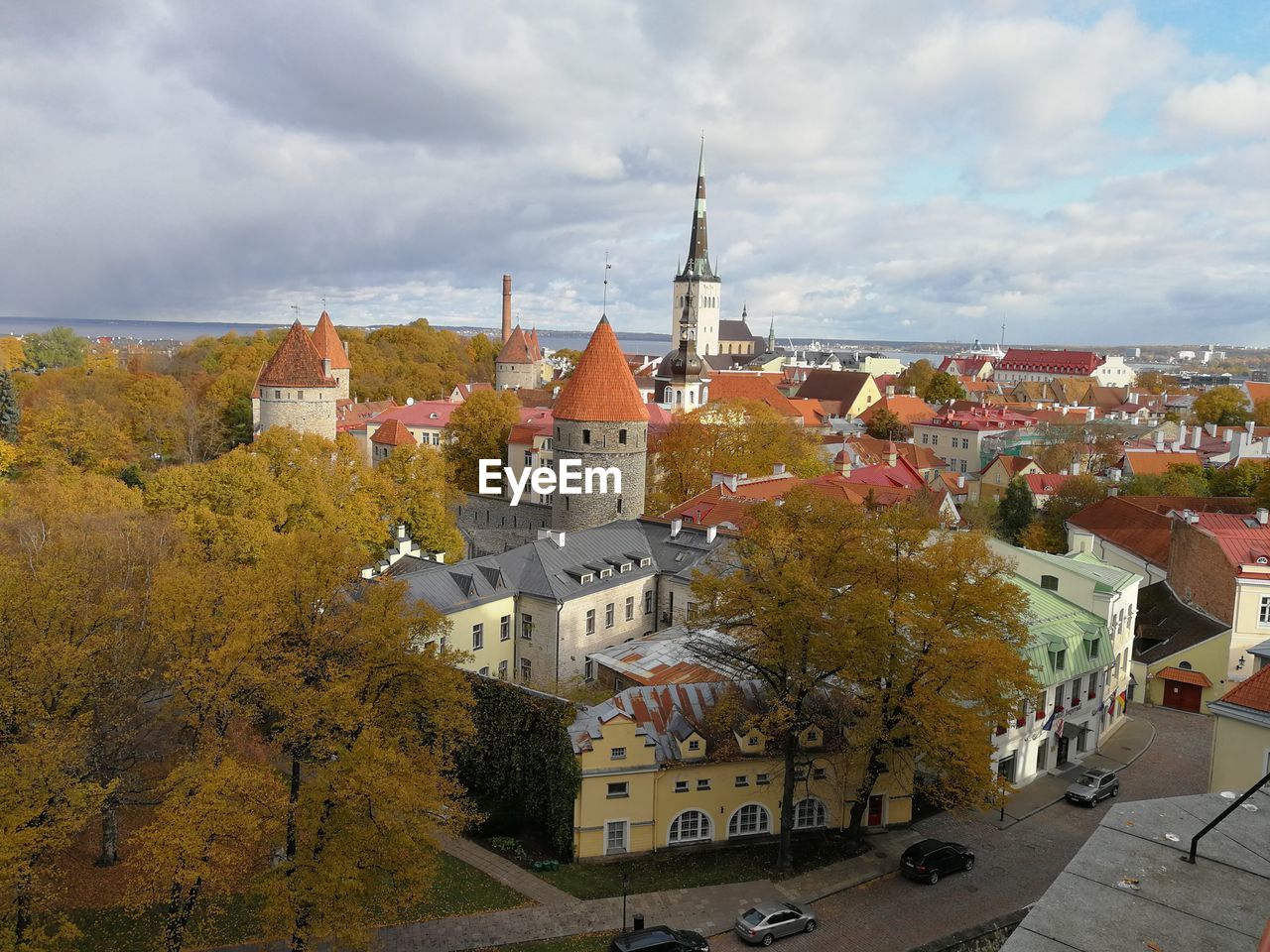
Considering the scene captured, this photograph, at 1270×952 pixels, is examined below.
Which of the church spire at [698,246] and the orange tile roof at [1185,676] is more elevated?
the church spire at [698,246]

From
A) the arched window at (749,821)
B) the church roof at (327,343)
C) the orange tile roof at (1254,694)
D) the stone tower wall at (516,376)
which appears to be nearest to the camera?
the orange tile roof at (1254,694)

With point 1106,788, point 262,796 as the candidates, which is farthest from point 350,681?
point 1106,788

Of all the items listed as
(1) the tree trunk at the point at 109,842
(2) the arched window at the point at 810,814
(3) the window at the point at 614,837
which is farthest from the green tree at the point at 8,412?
(2) the arched window at the point at 810,814

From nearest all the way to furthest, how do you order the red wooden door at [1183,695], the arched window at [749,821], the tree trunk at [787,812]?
1. the tree trunk at [787,812]
2. the arched window at [749,821]
3. the red wooden door at [1183,695]

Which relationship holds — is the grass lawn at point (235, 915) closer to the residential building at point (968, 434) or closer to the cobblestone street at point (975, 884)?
the cobblestone street at point (975, 884)

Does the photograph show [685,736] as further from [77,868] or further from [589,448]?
[589,448]

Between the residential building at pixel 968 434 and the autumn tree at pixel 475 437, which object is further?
the residential building at pixel 968 434

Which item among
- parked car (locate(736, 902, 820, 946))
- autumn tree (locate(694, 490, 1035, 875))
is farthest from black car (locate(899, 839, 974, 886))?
parked car (locate(736, 902, 820, 946))

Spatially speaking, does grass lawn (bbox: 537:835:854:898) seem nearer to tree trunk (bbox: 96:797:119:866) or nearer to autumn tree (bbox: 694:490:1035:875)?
autumn tree (bbox: 694:490:1035:875)
